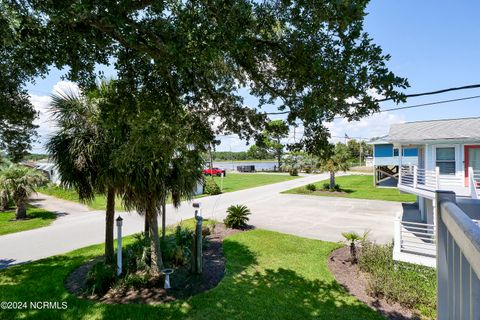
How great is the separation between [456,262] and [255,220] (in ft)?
43.0

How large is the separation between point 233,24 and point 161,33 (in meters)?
1.12

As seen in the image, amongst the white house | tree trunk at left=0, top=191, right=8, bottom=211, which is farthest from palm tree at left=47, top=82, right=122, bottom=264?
tree trunk at left=0, top=191, right=8, bottom=211

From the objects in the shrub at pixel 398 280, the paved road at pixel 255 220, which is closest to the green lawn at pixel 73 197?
the paved road at pixel 255 220

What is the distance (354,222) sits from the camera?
13.5m

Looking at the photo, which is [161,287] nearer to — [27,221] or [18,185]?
[27,221]

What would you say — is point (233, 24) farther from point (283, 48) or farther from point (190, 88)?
point (190, 88)

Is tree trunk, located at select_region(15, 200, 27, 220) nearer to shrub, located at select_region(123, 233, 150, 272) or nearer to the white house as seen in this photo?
shrub, located at select_region(123, 233, 150, 272)

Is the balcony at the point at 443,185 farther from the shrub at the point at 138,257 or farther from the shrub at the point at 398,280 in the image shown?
the shrub at the point at 138,257

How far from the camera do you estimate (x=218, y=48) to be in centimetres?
344

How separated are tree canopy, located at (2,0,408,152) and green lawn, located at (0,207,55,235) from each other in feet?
35.3

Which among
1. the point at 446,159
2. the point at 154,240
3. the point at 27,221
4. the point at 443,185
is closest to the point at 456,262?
the point at 154,240

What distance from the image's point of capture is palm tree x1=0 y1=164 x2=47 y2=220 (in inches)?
571

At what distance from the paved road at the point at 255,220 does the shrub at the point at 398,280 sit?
262 cm

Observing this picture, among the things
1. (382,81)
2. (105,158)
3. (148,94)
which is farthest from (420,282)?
(105,158)
